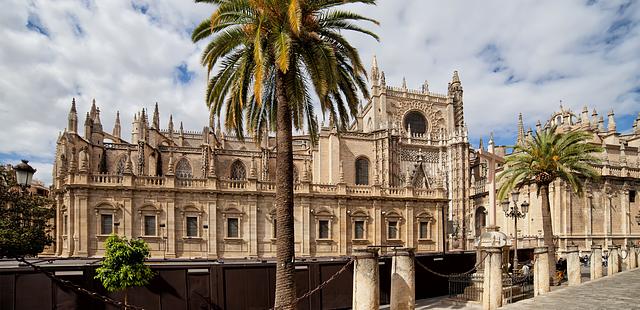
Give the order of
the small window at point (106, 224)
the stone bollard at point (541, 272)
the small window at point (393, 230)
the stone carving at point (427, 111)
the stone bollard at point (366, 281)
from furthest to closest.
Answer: the stone carving at point (427, 111) < the small window at point (393, 230) < the small window at point (106, 224) < the stone bollard at point (541, 272) < the stone bollard at point (366, 281)

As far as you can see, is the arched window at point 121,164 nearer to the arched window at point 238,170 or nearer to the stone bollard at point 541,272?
the arched window at point 238,170

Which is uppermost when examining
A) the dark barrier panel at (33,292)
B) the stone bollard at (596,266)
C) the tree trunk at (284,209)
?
the tree trunk at (284,209)

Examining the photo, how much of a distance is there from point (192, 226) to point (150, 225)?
2395mm

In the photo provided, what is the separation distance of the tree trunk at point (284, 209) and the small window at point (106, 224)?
56.5 feet

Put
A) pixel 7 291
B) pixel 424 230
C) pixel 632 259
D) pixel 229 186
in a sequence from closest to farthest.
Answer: pixel 7 291 → pixel 632 259 → pixel 229 186 → pixel 424 230

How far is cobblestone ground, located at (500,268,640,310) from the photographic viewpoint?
1017cm

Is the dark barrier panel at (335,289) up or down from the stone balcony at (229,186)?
down

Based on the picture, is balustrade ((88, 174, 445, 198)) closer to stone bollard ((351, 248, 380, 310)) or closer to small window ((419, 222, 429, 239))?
small window ((419, 222, 429, 239))

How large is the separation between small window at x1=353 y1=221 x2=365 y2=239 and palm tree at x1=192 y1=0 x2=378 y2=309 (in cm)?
1742

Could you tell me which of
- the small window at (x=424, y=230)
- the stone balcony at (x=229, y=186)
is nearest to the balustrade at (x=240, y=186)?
the stone balcony at (x=229, y=186)

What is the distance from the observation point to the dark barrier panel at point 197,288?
10.5 metres

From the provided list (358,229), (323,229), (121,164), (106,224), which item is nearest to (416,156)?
(358,229)

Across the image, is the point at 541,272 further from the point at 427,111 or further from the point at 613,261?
the point at 427,111

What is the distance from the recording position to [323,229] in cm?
2800
